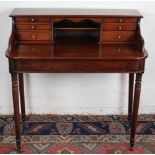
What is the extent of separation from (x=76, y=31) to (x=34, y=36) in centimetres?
37

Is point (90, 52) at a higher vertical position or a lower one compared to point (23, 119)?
higher

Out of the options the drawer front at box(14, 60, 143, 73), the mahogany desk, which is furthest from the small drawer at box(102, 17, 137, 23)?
the drawer front at box(14, 60, 143, 73)

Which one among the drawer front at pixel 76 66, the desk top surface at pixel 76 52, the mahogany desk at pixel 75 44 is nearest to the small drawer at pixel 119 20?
the mahogany desk at pixel 75 44

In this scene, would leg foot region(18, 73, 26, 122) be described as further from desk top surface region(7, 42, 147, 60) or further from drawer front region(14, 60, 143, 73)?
drawer front region(14, 60, 143, 73)

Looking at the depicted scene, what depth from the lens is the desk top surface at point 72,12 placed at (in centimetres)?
220

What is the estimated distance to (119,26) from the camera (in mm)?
2250

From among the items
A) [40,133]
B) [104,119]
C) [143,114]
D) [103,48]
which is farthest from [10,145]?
[143,114]

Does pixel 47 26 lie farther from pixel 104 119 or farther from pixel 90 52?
pixel 104 119

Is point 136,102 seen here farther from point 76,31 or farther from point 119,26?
point 76,31

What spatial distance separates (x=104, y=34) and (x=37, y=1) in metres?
0.65

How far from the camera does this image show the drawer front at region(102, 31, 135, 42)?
227 centimetres

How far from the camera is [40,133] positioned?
2.58 metres

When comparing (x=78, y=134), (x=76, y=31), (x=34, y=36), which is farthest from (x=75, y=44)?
(x=78, y=134)

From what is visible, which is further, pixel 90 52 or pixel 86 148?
pixel 86 148
